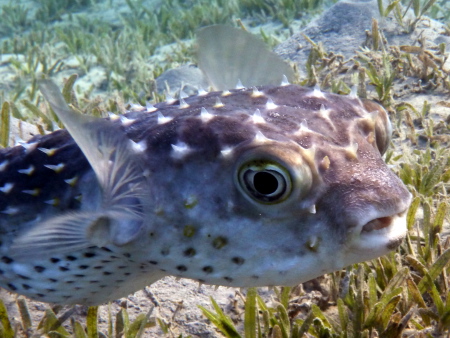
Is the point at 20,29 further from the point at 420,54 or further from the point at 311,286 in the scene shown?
the point at 311,286

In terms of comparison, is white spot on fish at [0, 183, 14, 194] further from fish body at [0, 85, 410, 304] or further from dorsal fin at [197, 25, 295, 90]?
dorsal fin at [197, 25, 295, 90]

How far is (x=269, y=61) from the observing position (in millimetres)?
2543

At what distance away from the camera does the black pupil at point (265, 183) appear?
1.37 m

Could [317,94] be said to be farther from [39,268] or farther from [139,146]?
[39,268]

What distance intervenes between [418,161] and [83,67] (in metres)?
5.68

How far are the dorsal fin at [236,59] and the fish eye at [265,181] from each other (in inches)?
51.4

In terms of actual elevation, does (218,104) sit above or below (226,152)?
above

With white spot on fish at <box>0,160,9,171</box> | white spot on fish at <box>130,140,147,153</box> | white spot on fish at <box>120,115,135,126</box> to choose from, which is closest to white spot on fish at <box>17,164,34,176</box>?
white spot on fish at <box>0,160,9,171</box>

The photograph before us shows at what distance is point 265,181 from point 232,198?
14 centimetres

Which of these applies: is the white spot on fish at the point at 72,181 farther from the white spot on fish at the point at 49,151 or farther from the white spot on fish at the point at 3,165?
the white spot on fish at the point at 3,165

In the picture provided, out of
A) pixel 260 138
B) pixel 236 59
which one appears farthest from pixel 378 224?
pixel 236 59

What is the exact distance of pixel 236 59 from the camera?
103 inches

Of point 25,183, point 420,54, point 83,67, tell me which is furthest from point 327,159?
point 83,67

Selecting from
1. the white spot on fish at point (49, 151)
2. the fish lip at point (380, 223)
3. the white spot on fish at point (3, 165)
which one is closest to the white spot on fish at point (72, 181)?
the white spot on fish at point (49, 151)
